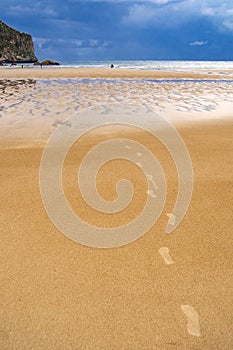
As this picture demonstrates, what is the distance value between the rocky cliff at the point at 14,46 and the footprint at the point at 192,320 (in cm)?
13660

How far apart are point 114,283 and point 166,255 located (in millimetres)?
563

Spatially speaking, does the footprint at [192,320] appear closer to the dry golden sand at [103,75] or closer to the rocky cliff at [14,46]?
the dry golden sand at [103,75]

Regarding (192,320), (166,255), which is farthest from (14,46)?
(192,320)

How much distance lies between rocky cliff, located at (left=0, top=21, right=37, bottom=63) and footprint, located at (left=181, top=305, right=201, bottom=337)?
137 meters

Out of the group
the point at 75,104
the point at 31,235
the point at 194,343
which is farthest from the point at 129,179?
the point at 75,104

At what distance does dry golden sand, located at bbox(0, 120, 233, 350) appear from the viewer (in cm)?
192

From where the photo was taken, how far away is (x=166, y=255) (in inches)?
106

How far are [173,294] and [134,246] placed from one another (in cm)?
65

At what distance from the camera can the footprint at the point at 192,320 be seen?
1.94m

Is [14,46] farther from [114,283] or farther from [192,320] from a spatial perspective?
[192,320]

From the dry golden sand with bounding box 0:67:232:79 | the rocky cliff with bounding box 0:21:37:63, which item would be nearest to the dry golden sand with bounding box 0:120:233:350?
the dry golden sand with bounding box 0:67:232:79

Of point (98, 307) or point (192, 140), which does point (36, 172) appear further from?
point (192, 140)

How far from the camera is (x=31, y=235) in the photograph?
295 cm

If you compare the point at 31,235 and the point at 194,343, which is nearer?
the point at 194,343
